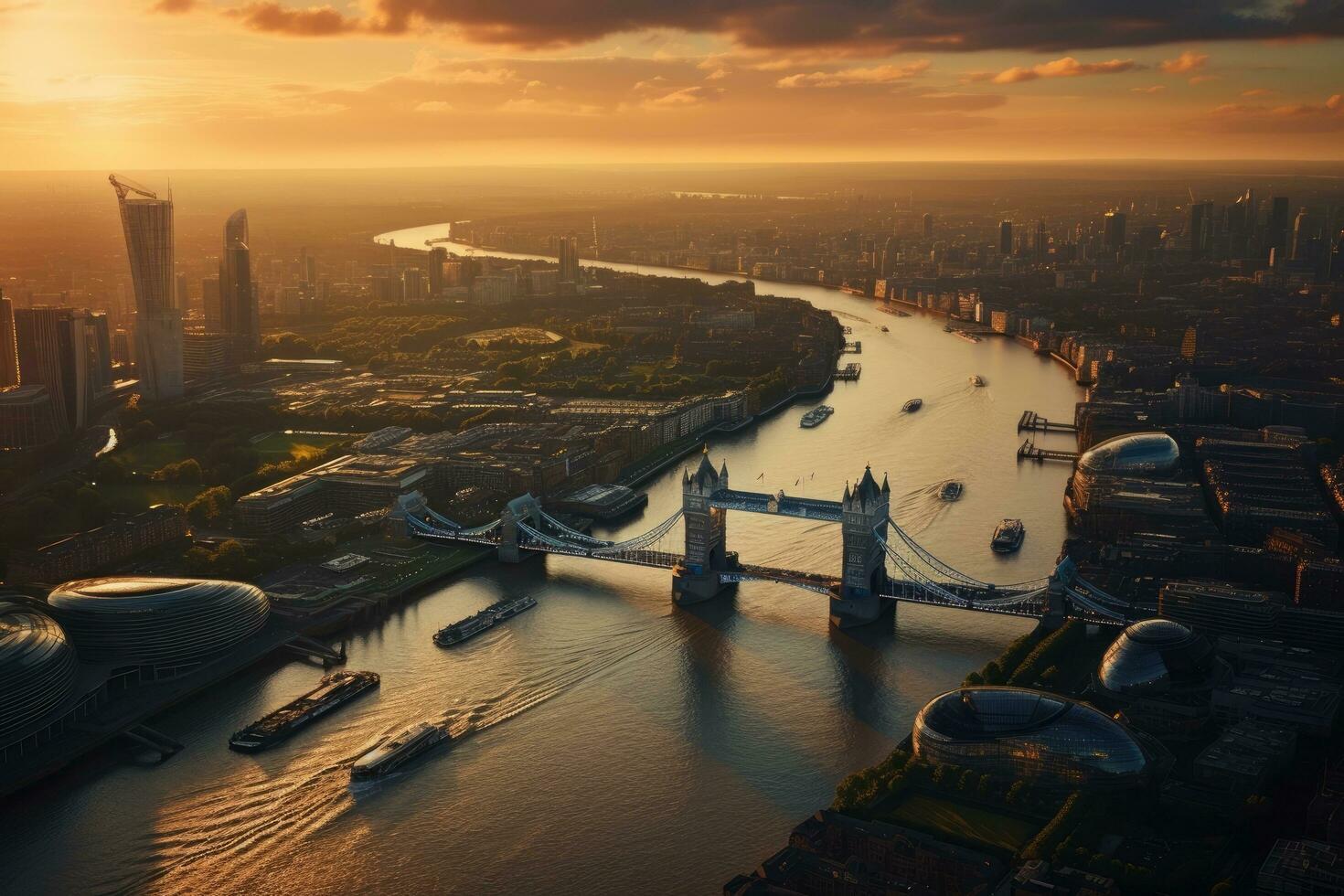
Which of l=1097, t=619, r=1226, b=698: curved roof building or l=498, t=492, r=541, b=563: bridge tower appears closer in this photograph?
l=1097, t=619, r=1226, b=698: curved roof building

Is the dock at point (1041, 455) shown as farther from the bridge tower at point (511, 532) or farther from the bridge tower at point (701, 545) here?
the bridge tower at point (511, 532)

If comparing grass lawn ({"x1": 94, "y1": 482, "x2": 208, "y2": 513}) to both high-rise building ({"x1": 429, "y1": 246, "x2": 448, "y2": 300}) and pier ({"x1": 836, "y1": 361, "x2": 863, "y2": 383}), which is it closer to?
pier ({"x1": 836, "y1": 361, "x2": 863, "y2": 383})

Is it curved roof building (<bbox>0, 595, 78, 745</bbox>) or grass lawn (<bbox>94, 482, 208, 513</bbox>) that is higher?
curved roof building (<bbox>0, 595, 78, 745</bbox>)

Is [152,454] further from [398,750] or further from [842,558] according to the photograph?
[398,750]

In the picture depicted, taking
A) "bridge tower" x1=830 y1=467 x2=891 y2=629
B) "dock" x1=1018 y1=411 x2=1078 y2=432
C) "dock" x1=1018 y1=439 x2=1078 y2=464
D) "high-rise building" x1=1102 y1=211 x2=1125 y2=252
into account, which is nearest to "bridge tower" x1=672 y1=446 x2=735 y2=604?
"bridge tower" x1=830 y1=467 x2=891 y2=629

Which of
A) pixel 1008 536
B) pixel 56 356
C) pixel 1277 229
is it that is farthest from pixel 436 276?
pixel 1008 536

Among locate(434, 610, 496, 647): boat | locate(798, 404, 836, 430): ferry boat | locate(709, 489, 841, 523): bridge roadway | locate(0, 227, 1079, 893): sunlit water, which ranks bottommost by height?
locate(0, 227, 1079, 893): sunlit water
